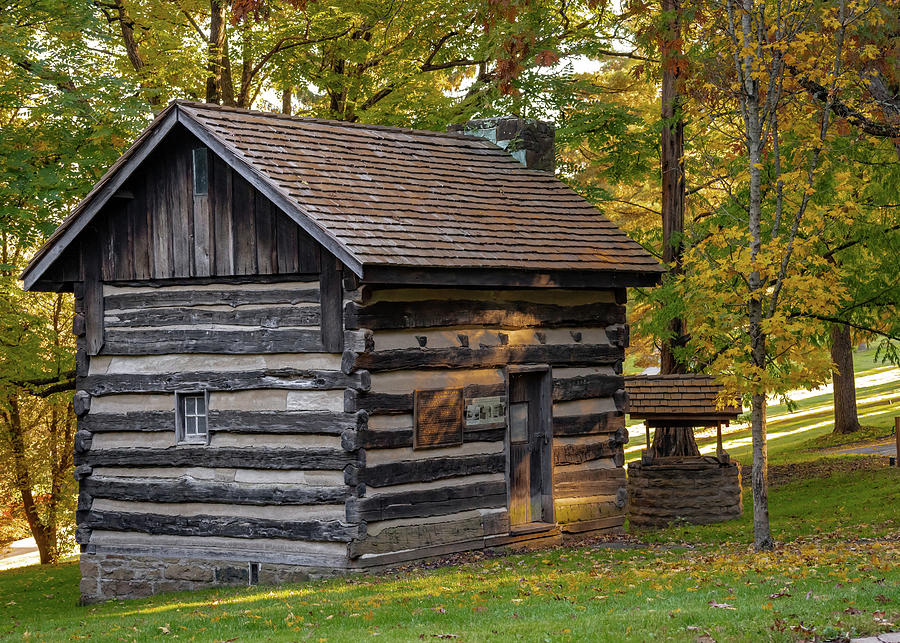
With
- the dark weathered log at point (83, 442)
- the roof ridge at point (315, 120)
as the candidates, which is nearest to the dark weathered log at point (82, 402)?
the dark weathered log at point (83, 442)

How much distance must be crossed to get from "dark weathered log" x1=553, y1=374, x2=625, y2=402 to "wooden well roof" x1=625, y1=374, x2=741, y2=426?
6.97ft

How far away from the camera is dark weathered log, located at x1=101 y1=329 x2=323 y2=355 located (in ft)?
46.3

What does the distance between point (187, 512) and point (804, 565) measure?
8223mm

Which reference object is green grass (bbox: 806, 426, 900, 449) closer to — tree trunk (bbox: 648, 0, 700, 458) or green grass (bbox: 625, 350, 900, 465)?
green grass (bbox: 625, 350, 900, 465)

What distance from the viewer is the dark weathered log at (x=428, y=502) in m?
13.7

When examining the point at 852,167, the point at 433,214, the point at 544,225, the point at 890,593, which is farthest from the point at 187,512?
the point at 852,167

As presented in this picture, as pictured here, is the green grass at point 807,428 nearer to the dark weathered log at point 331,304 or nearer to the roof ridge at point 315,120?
the roof ridge at point 315,120

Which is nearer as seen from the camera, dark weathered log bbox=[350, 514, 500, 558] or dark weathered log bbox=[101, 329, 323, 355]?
dark weathered log bbox=[350, 514, 500, 558]

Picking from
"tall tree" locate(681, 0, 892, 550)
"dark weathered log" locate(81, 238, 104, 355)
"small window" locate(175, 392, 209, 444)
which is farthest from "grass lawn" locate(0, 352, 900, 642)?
"dark weathered log" locate(81, 238, 104, 355)

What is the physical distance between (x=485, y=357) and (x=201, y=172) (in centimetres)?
470

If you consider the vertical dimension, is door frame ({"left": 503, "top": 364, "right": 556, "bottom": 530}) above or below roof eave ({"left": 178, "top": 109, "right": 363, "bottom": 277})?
below

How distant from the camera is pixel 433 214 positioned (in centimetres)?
1538

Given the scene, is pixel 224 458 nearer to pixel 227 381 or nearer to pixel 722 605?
pixel 227 381

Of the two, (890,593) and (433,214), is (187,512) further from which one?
(890,593)
